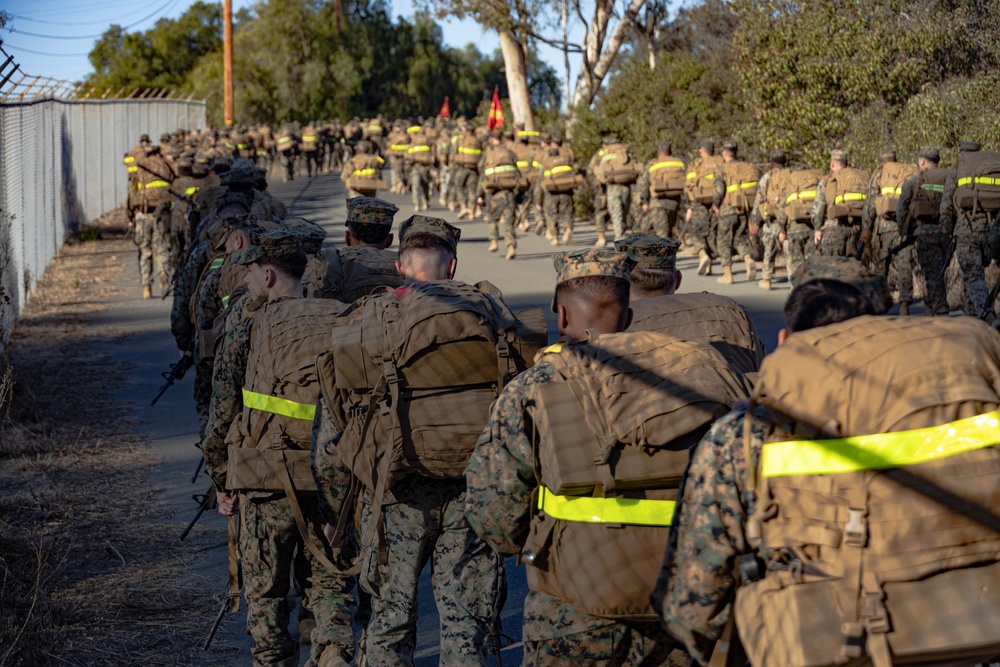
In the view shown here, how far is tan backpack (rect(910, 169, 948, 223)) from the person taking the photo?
13.9 m

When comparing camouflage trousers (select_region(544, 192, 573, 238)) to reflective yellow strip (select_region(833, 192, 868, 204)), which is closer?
reflective yellow strip (select_region(833, 192, 868, 204))

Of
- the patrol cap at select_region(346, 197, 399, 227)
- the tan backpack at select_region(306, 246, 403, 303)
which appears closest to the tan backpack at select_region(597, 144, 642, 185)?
the patrol cap at select_region(346, 197, 399, 227)

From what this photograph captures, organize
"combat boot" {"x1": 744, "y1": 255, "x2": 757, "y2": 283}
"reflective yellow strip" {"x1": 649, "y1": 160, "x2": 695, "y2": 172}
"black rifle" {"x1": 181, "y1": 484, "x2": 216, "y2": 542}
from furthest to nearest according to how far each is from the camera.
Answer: "reflective yellow strip" {"x1": 649, "y1": 160, "x2": 695, "y2": 172} < "combat boot" {"x1": 744, "y1": 255, "x2": 757, "y2": 283} < "black rifle" {"x1": 181, "y1": 484, "x2": 216, "y2": 542}

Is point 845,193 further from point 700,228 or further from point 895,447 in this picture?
point 895,447

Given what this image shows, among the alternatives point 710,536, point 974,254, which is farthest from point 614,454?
point 974,254

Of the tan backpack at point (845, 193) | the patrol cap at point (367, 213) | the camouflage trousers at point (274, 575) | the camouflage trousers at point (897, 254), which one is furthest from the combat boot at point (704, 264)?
the camouflage trousers at point (274, 575)

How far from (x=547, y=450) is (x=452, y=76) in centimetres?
7348

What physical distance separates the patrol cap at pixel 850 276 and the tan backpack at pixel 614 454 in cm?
40

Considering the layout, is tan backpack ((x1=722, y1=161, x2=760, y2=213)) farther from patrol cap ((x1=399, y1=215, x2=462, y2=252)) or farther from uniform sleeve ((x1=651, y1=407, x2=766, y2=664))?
uniform sleeve ((x1=651, y1=407, x2=766, y2=664))

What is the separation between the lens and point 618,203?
21.0 metres

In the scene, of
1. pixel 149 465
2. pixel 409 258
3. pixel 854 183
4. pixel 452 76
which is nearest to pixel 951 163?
pixel 854 183

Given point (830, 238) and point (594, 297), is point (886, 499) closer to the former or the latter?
point (594, 297)

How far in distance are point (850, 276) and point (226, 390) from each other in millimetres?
2999

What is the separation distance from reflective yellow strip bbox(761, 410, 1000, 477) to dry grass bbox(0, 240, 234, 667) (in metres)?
3.67
